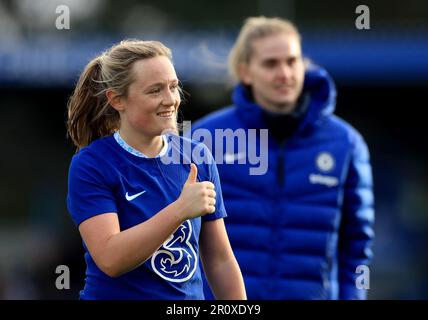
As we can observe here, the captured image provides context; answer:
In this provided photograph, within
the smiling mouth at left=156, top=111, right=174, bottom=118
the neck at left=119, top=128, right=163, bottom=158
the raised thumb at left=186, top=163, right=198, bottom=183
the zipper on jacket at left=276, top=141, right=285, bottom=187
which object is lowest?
the zipper on jacket at left=276, top=141, right=285, bottom=187

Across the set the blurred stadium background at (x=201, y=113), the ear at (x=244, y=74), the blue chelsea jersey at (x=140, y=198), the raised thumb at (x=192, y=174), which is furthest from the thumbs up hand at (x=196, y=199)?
the blurred stadium background at (x=201, y=113)

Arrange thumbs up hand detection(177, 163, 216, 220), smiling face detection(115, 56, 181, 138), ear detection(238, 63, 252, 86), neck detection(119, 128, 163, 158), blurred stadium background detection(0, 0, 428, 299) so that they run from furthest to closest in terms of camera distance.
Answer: blurred stadium background detection(0, 0, 428, 299)
ear detection(238, 63, 252, 86)
neck detection(119, 128, 163, 158)
smiling face detection(115, 56, 181, 138)
thumbs up hand detection(177, 163, 216, 220)

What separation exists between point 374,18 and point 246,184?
31.3 ft

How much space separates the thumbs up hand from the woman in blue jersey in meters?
0.02

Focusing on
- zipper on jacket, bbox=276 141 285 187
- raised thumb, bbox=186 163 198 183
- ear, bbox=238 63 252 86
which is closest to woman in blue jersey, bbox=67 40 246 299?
raised thumb, bbox=186 163 198 183

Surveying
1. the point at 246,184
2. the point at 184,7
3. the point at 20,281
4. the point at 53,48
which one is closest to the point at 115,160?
the point at 246,184

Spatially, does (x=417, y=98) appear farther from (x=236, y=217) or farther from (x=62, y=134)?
(x=236, y=217)

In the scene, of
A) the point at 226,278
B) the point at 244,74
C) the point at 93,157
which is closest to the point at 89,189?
the point at 93,157

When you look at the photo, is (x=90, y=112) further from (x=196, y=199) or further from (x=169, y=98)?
(x=196, y=199)

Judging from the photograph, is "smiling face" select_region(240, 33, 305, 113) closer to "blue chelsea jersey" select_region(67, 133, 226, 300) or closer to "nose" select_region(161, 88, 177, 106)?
"blue chelsea jersey" select_region(67, 133, 226, 300)

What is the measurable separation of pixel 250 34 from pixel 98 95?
7.08 ft

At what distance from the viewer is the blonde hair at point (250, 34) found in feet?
15.5

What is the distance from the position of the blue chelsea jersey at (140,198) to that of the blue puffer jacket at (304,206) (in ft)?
4.81

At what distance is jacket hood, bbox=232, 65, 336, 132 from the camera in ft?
14.6
